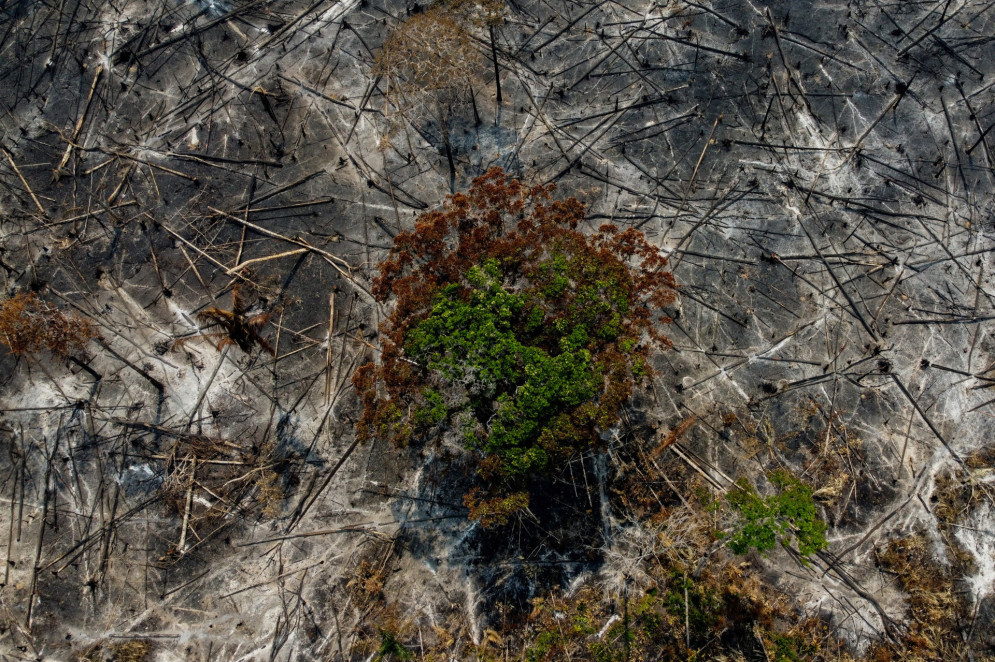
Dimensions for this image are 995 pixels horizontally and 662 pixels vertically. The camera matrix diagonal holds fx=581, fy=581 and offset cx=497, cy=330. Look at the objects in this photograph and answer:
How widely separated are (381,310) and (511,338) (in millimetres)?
4867

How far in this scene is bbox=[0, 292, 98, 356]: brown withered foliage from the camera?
48.9 feet

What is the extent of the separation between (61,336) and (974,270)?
24242 mm

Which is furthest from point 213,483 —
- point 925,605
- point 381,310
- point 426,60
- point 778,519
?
point 925,605

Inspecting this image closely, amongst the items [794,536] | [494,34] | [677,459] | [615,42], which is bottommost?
[794,536]

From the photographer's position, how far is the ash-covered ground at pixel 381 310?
14398 mm

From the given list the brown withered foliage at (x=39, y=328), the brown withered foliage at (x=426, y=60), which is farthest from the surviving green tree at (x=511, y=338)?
the brown withered foliage at (x=39, y=328)

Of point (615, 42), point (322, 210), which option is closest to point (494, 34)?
point (615, 42)

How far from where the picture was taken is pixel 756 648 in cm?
1419

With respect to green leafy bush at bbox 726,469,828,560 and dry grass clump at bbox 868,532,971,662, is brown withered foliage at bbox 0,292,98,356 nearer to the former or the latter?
green leafy bush at bbox 726,469,828,560

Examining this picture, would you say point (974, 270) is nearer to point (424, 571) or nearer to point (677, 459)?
point (677, 459)

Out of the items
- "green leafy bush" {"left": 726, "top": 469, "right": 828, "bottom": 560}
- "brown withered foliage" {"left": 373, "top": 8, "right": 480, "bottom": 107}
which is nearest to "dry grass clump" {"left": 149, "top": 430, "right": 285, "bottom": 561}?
"brown withered foliage" {"left": 373, "top": 8, "right": 480, "bottom": 107}

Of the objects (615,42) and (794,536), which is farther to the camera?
(615,42)

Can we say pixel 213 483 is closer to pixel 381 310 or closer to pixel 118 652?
pixel 118 652

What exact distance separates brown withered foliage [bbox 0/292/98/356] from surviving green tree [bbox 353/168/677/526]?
26.3ft
